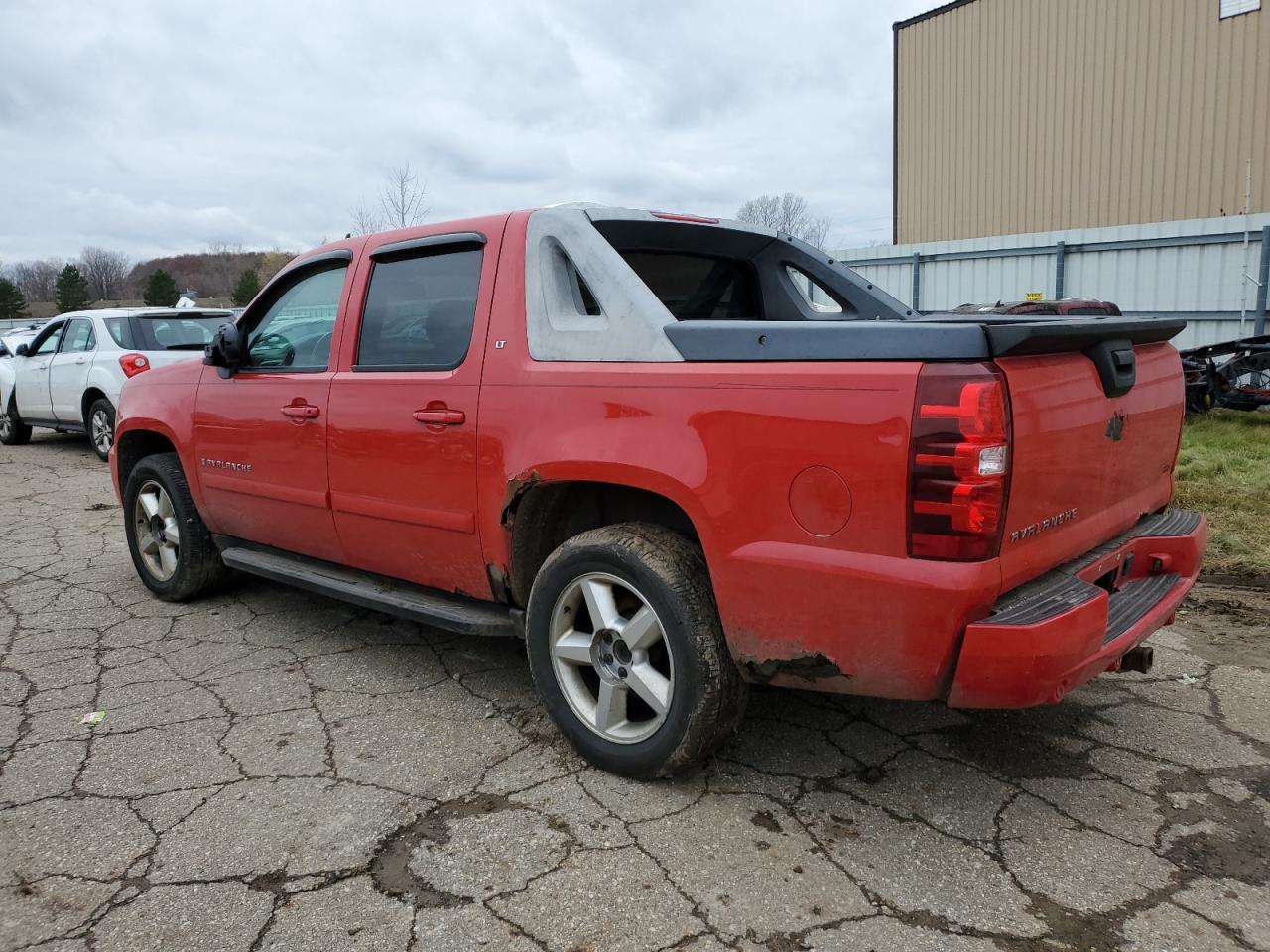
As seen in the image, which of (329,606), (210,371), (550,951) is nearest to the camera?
(550,951)

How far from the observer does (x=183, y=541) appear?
15.6ft

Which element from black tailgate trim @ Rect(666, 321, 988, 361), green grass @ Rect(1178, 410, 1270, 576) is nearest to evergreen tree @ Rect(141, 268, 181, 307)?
green grass @ Rect(1178, 410, 1270, 576)

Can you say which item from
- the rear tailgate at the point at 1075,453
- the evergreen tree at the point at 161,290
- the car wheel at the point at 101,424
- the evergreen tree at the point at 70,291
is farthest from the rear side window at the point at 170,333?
the evergreen tree at the point at 70,291

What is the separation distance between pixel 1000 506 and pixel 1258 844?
1266mm

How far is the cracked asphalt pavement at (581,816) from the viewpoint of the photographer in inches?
89.8

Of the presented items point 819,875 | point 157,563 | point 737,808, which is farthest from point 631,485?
point 157,563

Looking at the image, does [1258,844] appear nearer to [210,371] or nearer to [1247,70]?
[210,371]

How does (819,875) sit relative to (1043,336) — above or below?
below

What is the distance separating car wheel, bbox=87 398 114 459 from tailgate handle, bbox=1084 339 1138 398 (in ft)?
33.6

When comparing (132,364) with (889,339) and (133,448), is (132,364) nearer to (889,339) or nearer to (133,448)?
(133,448)

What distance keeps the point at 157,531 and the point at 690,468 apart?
361 centimetres

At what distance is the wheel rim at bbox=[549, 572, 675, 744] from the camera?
9.32 feet

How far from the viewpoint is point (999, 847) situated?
2570 mm

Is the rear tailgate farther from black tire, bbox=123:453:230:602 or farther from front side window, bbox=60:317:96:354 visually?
front side window, bbox=60:317:96:354
